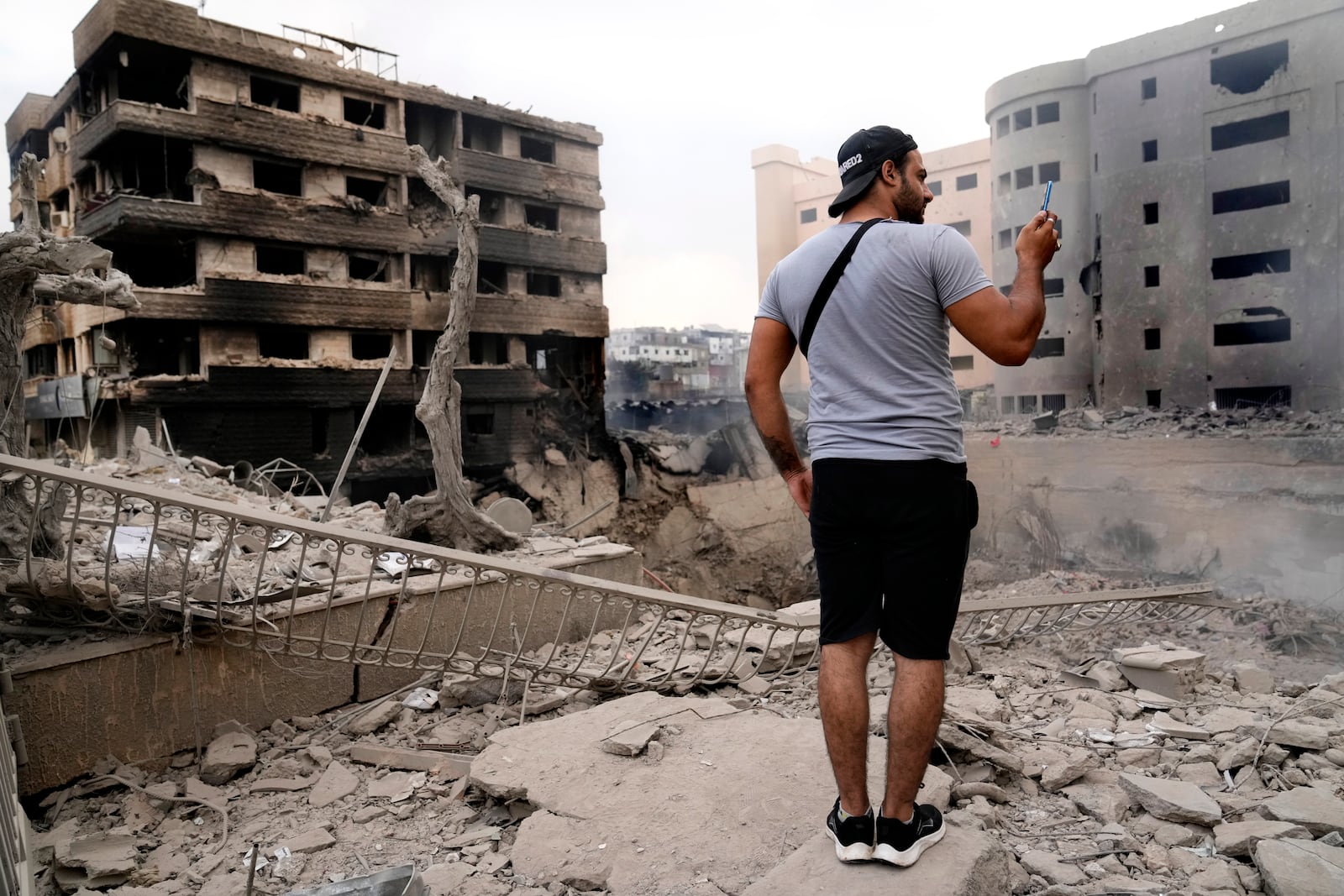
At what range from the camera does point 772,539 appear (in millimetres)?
21172

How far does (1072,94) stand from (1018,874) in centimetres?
2726

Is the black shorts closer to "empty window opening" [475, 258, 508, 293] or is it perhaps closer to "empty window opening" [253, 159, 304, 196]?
"empty window opening" [253, 159, 304, 196]

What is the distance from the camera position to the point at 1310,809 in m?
2.75

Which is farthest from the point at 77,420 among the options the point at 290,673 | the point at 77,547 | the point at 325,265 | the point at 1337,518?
the point at 1337,518

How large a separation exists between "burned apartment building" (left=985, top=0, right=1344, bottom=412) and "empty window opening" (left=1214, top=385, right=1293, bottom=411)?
57 mm

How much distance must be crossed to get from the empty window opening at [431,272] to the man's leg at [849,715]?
73.2 feet

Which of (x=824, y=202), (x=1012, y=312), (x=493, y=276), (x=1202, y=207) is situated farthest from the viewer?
(x=824, y=202)

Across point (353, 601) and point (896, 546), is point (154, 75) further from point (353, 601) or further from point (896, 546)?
point (896, 546)

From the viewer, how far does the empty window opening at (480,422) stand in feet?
76.6

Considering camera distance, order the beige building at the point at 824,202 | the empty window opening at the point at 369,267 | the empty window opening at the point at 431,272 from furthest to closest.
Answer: the beige building at the point at 824,202 → the empty window opening at the point at 431,272 → the empty window opening at the point at 369,267

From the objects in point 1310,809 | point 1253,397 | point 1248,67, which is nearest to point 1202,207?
point 1248,67

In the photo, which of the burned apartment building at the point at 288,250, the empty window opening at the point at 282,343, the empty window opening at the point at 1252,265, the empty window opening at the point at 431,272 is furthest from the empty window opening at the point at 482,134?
the empty window opening at the point at 1252,265

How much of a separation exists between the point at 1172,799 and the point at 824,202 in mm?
38072

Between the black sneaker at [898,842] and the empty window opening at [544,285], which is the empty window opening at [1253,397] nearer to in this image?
the empty window opening at [544,285]
